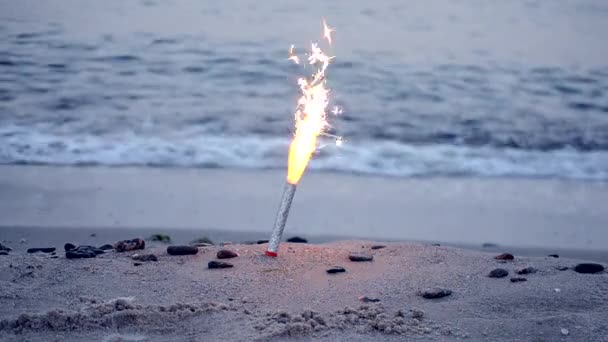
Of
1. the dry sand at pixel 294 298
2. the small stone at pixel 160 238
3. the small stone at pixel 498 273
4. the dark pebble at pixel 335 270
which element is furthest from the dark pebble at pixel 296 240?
the small stone at pixel 498 273

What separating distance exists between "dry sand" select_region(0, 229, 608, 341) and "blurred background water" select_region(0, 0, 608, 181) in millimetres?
2935

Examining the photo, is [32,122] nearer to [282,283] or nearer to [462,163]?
[462,163]

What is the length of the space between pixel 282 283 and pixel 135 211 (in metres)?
2.30

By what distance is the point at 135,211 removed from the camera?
5922 mm

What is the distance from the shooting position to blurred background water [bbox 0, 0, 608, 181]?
769 centimetres

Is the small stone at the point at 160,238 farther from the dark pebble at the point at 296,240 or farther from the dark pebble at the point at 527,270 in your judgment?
the dark pebble at the point at 527,270

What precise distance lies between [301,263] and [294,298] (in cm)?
45

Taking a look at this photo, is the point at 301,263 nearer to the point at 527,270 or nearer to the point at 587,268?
the point at 527,270

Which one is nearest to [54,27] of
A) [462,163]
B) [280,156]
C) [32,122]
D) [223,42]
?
[223,42]

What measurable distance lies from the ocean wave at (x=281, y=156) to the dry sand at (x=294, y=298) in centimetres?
283

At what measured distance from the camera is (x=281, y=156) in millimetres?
7625

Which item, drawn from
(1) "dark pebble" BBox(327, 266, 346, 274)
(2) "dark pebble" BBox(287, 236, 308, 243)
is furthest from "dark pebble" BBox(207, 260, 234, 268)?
(2) "dark pebble" BBox(287, 236, 308, 243)

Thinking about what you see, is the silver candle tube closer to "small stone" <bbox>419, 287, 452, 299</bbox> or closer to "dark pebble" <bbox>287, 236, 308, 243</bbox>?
"small stone" <bbox>419, 287, 452, 299</bbox>

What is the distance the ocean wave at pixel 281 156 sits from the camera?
724 centimetres
